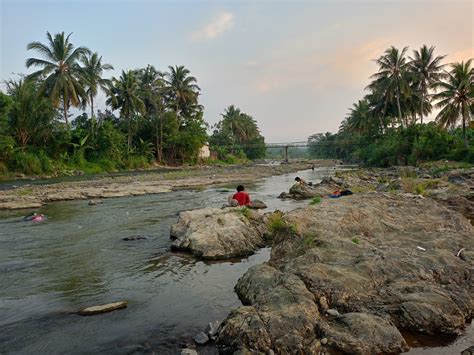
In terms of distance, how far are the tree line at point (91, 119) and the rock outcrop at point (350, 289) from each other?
3507 centimetres

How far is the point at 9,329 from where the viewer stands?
5.70 meters

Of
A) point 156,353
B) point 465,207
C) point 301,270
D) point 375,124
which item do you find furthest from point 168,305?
point 375,124

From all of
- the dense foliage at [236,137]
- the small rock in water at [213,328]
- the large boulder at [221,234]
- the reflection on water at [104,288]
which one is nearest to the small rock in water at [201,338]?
the small rock in water at [213,328]

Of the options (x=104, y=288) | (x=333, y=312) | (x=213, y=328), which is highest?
(x=333, y=312)

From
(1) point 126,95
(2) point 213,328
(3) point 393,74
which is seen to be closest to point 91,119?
(1) point 126,95

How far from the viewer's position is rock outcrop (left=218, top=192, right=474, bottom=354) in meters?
4.69

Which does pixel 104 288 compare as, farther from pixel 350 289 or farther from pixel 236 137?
pixel 236 137

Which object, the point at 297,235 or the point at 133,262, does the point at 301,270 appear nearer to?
the point at 297,235

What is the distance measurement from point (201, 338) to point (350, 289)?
94.5 inches

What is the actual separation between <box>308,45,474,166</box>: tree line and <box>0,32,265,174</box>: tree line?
27833mm

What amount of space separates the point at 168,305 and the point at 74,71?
133 feet

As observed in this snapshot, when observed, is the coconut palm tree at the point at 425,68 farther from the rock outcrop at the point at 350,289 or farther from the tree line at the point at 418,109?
the rock outcrop at the point at 350,289

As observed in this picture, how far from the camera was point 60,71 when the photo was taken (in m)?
39.4

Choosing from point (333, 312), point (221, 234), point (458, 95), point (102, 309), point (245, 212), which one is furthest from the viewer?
point (458, 95)
